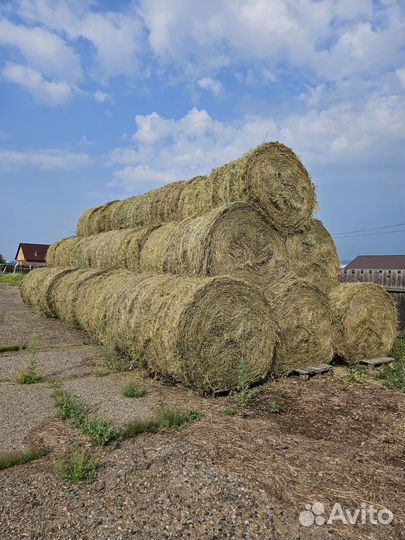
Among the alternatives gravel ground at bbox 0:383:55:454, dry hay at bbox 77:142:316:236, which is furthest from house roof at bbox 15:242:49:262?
gravel ground at bbox 0:383:55:454

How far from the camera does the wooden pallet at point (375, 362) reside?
810 centimetres

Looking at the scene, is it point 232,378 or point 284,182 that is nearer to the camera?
point 232,378

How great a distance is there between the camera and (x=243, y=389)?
600 centimetres

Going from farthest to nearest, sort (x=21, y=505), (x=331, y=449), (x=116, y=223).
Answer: (x=116, y=223)
(x=331, y=449)
(x=21, y=505)

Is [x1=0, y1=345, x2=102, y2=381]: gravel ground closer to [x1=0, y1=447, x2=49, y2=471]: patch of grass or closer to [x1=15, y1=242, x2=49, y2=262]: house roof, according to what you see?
[x1=0, y1=447, x2=49, y2=471]: patch of grass

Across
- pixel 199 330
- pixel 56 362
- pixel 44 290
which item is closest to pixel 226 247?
pixel 199 330

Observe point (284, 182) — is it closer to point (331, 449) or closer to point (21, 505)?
point (331, 449)

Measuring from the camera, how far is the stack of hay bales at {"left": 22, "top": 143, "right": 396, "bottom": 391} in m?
6.34

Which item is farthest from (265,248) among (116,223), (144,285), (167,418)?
(116,223)

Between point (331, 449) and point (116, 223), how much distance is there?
1130cm

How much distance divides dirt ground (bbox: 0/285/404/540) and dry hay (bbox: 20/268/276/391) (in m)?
0.39

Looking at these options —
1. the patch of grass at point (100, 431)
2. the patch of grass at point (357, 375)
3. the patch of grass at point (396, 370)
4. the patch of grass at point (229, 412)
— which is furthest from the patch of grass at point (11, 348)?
the patch of grass at point (396, 370)

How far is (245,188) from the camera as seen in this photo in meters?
7.86

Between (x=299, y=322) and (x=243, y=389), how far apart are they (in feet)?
6.52
